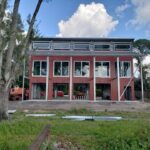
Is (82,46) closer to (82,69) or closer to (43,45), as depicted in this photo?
(82,69)

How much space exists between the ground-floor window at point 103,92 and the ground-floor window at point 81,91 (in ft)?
4.96

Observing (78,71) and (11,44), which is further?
(78,71)

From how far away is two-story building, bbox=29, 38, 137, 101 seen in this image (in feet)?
107

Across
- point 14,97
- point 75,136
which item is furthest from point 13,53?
point 14,97

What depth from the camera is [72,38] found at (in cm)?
3366

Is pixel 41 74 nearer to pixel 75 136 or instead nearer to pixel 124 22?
pixel 124 22

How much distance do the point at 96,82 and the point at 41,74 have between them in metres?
6.36

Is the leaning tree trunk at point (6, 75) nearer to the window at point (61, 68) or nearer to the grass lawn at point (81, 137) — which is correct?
the grass lawn at point (81, 137)

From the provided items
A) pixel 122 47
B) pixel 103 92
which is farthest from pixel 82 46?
pixel 103 92

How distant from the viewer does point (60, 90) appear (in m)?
34.5

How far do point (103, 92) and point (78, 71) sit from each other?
157 inches

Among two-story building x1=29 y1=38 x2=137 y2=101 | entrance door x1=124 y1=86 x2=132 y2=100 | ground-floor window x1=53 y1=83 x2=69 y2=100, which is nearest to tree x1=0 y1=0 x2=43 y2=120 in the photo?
two-story building x1=29 y1=38 x2=137 y2=101

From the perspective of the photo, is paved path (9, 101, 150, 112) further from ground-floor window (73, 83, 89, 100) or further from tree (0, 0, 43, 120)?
tree (0, 0, 43, 120)

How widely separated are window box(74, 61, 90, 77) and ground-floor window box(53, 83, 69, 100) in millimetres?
1912
